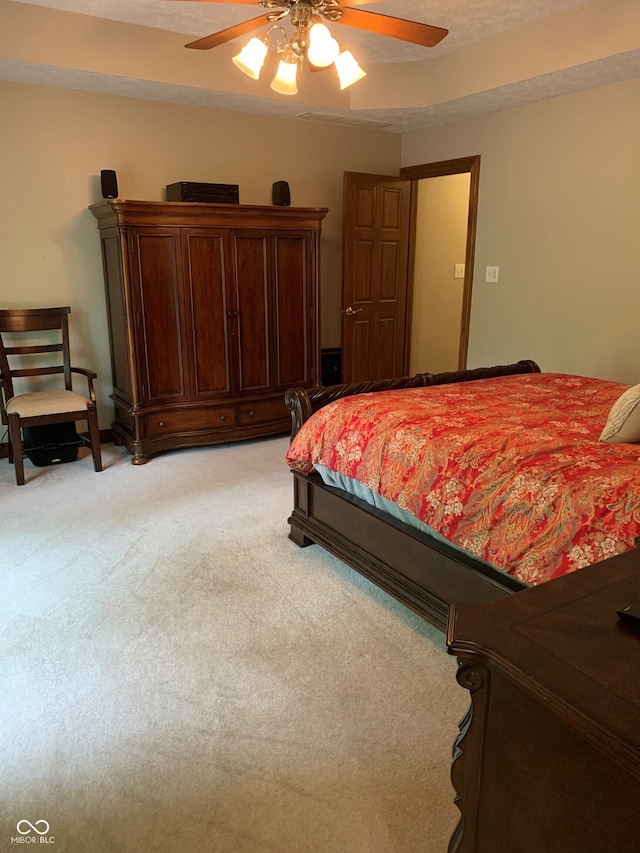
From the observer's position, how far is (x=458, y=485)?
200 centimetres

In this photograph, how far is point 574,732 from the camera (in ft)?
2.61

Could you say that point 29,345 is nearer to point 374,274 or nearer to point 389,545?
point 374,274

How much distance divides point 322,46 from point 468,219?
2849 mm

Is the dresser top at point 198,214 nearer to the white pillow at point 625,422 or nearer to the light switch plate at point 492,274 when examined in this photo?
the light switch plate at point 492,274

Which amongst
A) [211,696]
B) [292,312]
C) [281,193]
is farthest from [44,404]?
[211,696]

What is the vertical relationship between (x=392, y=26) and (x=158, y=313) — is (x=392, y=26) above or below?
above

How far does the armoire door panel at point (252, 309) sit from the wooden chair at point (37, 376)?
1057mm

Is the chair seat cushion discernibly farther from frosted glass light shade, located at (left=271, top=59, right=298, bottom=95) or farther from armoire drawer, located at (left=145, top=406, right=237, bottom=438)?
frosted glass light shade, located at (left=271, top=59, right=298, bottom=95)

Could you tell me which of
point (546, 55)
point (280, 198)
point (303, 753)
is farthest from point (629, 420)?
point (280, 198)

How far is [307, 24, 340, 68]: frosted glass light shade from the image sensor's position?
235 cm

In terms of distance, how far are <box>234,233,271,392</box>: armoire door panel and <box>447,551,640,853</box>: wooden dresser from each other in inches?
141

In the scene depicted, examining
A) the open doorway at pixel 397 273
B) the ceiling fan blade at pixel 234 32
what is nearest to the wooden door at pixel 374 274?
the open doorway at pixel 397 273

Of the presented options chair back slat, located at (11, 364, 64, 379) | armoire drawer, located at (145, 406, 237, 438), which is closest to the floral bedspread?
armoire drawer, located at (145, 406, 237, 438)

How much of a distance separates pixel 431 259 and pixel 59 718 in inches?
195
